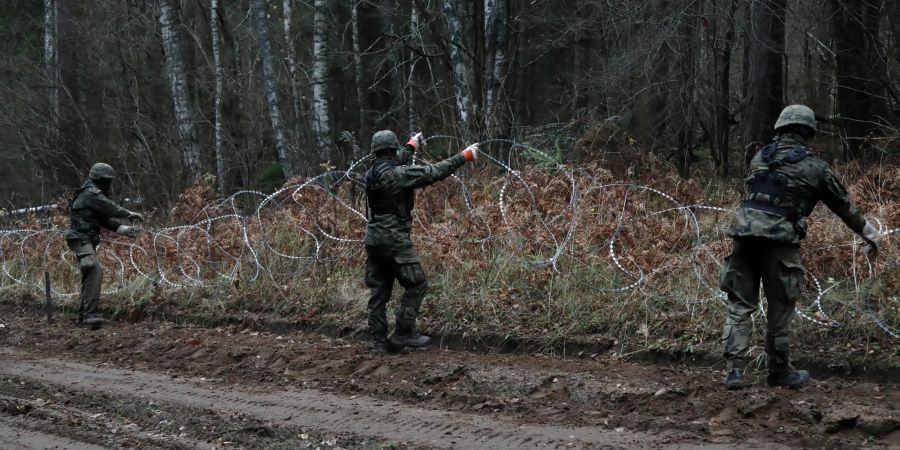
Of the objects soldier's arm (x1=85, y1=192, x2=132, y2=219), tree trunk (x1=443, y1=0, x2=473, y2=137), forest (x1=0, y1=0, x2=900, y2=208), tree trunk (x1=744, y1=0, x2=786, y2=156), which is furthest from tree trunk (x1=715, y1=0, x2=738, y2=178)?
soldier's arm (x1=85, y1=192, x2=132, y2=219)

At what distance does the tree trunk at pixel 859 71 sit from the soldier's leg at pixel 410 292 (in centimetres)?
640

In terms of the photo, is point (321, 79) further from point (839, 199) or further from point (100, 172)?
point (839, 199)

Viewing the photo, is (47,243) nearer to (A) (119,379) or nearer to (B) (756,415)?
(A) (119,379)

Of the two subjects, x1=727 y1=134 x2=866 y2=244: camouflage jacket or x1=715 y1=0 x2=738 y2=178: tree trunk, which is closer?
x1=727 y1=134 x2=866 y2=244: camouflage jacket

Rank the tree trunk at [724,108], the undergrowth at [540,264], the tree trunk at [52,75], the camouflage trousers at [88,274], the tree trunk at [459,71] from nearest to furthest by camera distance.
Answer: the undergrowth at [540,264]
the camouflage trousers at [88,274]
the tree trunk at [724,108]
the tree trunk at [459,71]
the tree trunk at [52,75]

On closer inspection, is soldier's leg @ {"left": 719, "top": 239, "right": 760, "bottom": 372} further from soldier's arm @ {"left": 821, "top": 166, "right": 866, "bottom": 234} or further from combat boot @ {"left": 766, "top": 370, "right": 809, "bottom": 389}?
soldier's arm @ {"left": 821, "top": 166, "right": 866, "bottom": 234}

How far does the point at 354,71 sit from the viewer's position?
23.7 metres

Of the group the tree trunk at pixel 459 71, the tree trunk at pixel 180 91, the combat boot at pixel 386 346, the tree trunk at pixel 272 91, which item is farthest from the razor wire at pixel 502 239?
the tree trunk at pixel 180 91

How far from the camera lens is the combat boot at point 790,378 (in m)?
6.91

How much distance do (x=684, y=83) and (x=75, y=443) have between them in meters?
10.2

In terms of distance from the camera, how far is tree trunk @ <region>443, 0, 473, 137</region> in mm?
14266

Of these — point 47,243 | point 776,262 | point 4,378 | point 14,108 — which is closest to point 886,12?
point 776,262

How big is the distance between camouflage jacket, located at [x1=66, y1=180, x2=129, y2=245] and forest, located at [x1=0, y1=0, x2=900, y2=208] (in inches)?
133

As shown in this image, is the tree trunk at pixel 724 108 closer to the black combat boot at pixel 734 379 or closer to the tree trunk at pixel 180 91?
the black combat boot at pixel 734 379
